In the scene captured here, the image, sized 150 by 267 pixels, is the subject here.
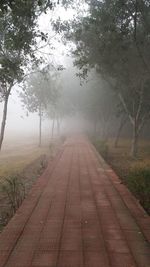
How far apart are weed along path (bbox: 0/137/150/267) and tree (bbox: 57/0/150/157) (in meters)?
8.93

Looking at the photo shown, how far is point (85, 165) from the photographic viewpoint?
55.2ft

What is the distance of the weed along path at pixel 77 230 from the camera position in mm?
5200

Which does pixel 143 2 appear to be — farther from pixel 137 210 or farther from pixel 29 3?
pixel 137 210

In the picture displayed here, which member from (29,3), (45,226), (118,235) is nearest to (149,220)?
(118,235)

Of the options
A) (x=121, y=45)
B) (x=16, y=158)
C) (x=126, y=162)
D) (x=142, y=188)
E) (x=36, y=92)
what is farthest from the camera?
(x=36, y=92)

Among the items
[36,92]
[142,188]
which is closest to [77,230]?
[142,188]

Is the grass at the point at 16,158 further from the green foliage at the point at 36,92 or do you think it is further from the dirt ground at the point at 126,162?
the green foliage at the point at 36,92

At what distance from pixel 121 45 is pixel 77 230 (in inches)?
498

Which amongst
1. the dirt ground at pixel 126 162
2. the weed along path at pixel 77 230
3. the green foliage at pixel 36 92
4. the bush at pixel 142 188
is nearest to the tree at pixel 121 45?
the dirt ground at pixel 126 162

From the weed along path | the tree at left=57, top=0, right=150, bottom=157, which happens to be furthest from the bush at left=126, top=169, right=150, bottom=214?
the tree at left=57, top=0, right=150, bottom=157

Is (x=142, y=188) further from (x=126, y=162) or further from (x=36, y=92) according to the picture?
(x=36, y=92)

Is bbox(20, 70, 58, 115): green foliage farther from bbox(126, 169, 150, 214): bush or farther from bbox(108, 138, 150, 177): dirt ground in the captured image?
bbox(126, 169, 150, 214): bush

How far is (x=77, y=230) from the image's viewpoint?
6.58 metres

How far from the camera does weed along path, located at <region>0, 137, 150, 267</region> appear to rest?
520 centimetres
